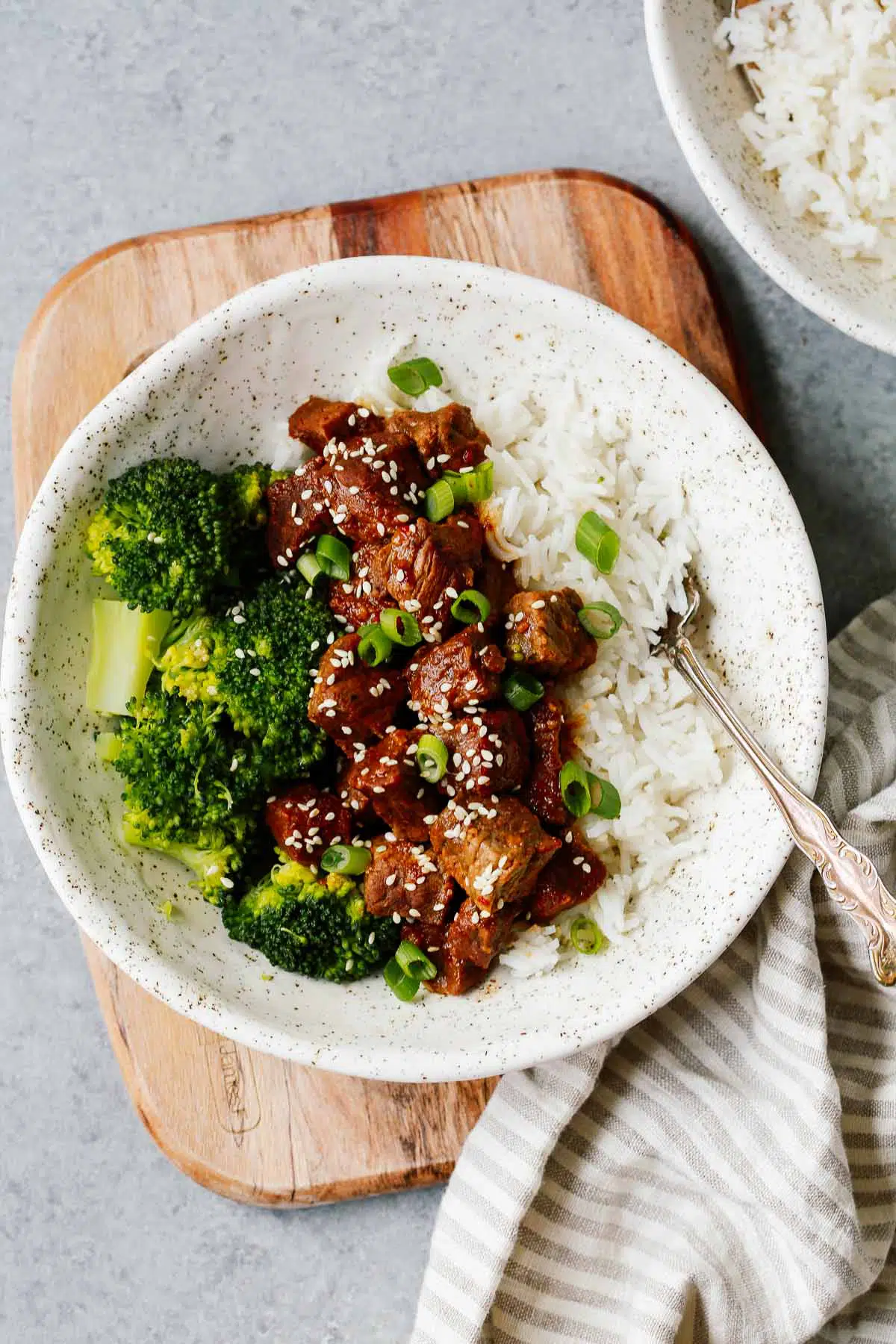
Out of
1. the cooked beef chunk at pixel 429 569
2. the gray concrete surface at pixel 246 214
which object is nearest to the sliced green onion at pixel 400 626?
the cooked beef chunk at pixel 429 569

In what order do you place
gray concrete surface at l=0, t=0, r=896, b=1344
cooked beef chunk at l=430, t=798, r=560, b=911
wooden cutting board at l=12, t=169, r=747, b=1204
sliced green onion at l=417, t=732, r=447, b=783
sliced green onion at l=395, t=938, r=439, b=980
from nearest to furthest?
cooked beef chunk at l=430, t=798, r=560, b=911
sliced green onion at l=417, t=732, r=447, b=783
sliced green onion at l=395, t=938, r=439, b=980
wooden cutting board at l=12, t=169, r=747, b=1204
gray concrete surface at l=0, t=0, r=896, b=1344

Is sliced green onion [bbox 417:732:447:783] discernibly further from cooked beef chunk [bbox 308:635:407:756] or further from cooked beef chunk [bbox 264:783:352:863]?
cooked beef chunk [bbox 264:783:352:863]

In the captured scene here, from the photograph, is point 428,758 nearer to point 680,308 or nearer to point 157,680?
point 157,680

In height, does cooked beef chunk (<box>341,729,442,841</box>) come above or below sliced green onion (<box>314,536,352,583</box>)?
below

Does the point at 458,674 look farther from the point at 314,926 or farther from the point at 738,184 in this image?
the point at 738,184

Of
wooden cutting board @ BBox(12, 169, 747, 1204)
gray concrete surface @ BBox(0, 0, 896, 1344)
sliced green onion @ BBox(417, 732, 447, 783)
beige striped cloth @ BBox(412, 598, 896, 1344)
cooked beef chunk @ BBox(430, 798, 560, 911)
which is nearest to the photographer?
cooked beef chunk @ BBox(430, 798, 560, 911)

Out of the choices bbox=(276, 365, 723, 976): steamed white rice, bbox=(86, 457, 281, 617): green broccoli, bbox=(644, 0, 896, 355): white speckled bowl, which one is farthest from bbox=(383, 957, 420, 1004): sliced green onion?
bbox=(644, 0, 896, 355): white speckled bowl
